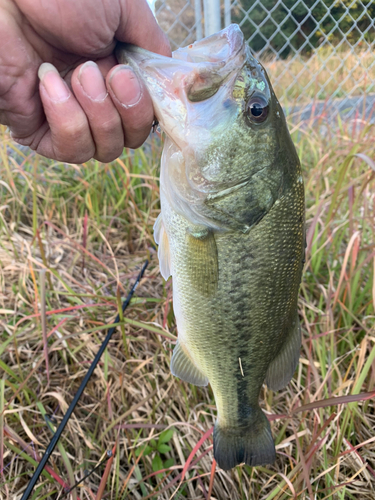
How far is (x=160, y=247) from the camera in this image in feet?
4.57

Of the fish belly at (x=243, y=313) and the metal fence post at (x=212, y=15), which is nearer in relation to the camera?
the fish belly at (x=243, y=313)

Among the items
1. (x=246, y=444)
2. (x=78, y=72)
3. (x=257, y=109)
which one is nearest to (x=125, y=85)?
(x=78, y=72)

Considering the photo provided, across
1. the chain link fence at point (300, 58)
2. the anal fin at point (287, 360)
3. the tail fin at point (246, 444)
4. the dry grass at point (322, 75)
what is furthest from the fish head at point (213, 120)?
the dry grass at point (322, 75)

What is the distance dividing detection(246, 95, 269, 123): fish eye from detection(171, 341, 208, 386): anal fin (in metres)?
0.91

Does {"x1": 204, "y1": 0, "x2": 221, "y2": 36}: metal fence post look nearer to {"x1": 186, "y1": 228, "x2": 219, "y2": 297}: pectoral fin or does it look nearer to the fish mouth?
the fish mouth

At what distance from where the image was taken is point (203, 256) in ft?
4.15

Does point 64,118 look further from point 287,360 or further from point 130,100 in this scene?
point 287,360

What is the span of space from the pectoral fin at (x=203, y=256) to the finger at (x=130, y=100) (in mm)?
417

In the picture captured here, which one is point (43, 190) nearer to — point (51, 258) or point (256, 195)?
point (51, 258)

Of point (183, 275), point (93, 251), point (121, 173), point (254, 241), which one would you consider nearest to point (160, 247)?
point (183, 275)

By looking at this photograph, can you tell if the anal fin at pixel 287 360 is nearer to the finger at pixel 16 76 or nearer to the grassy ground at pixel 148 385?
the grassy ground at pixel 148 385

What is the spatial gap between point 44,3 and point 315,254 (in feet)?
6.01

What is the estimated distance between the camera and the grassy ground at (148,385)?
1632mm

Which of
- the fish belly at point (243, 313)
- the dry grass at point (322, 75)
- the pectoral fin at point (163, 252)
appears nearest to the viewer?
the fish belly at point (243, 313)
